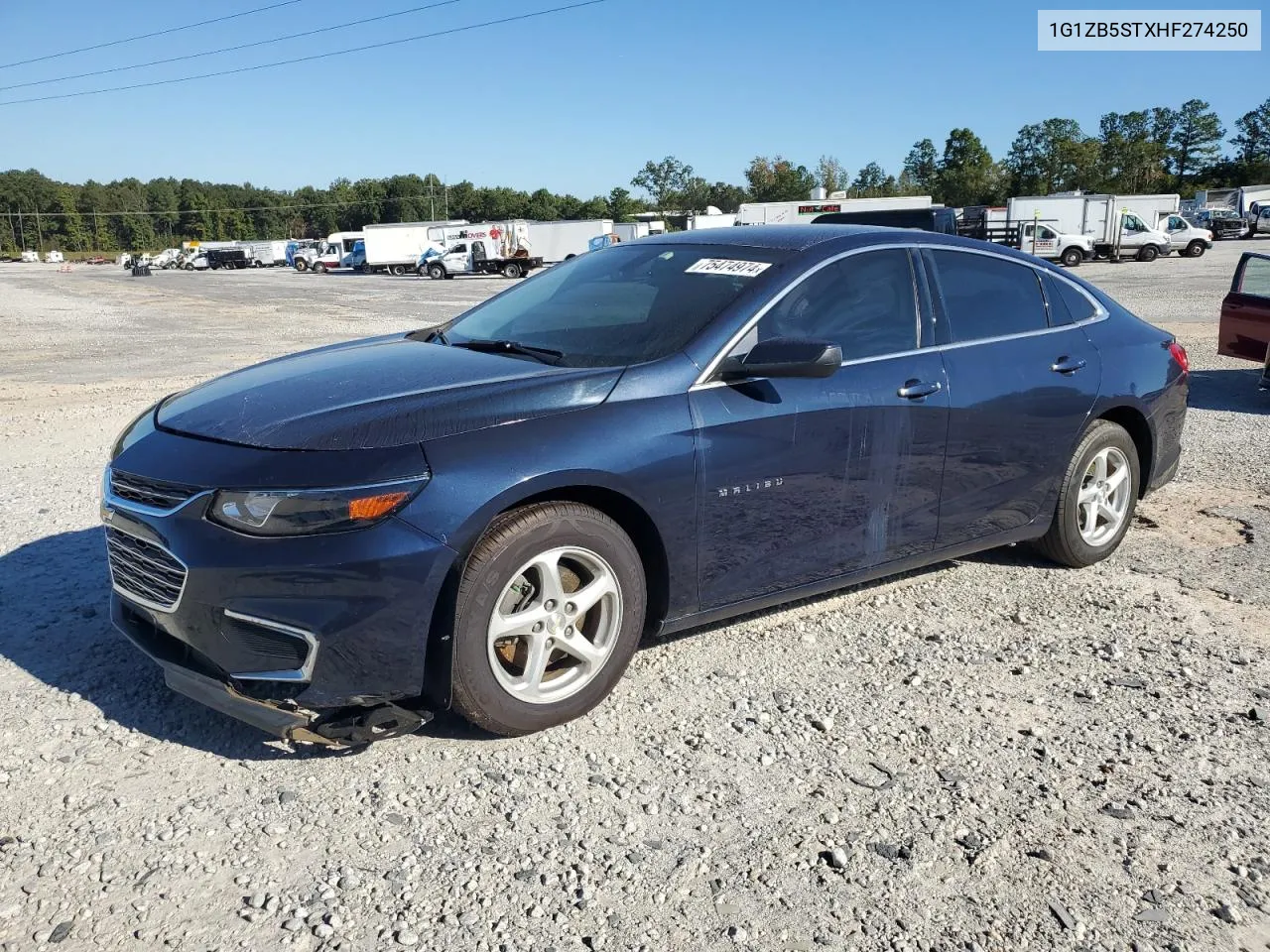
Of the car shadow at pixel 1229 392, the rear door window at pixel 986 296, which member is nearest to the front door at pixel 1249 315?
the car shadow at pixel 1229 392

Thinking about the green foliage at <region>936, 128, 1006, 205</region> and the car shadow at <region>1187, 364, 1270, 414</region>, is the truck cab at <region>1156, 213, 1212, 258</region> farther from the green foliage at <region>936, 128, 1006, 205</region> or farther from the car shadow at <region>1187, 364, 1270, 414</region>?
the green foliage at <region>936, 128, 1006, 205</region>

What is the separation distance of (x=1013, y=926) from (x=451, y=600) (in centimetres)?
175

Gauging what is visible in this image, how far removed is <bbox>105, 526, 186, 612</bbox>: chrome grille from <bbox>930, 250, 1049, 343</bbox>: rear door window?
10.5 feet

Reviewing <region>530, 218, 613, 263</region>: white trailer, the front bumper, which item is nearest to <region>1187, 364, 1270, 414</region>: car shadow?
the front bumper

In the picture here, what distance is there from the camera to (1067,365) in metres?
4.82

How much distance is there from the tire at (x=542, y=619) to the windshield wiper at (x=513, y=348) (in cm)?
Answer: 75

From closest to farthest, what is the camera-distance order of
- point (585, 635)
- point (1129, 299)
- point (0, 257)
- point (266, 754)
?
point (266, 754) < point (585, 635) < point (1129, 299) < point (0, 257)

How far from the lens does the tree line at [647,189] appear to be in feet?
345

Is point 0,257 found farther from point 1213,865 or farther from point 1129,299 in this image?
point 1213,865

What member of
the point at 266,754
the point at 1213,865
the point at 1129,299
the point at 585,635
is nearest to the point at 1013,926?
the point at 1213,865

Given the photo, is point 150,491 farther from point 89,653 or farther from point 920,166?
point 920,166

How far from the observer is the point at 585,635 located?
352 centimetres

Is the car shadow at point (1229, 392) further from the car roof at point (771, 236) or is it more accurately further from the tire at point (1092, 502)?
the car roof at point (771, 236)

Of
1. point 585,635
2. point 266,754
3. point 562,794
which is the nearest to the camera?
point 562,794
